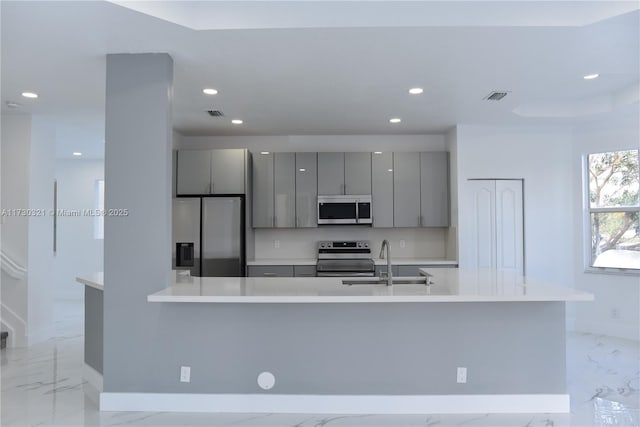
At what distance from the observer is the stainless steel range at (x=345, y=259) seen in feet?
16.3

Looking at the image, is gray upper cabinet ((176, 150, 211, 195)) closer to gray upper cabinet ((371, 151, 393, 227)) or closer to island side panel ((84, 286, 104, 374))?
island side panel ((84, 286, 104, 374))

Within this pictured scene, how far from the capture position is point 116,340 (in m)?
2.92

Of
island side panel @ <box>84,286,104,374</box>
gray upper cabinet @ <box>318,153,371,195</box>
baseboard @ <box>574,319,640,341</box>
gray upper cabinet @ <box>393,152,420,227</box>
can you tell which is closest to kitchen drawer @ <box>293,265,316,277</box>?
gray upper cabinet @ <box>318,153,371,195</box>

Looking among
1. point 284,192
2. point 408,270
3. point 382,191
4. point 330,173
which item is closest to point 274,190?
point 284,192

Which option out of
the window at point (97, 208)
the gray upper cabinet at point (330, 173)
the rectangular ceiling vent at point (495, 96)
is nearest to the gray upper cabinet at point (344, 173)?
the gray upper cabinet at point (330, 173)

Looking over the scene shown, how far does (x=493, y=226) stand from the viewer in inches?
201

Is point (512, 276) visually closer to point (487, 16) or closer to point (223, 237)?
point (487, 16)

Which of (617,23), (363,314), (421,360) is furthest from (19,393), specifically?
(617,23)

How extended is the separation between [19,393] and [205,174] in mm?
2712

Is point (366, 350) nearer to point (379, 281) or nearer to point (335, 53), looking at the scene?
point (379, 281)

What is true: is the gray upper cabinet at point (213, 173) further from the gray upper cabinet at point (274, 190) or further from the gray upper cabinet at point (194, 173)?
the gray upper cabinet at point (274, 190)

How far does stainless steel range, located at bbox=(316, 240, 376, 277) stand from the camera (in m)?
4.97

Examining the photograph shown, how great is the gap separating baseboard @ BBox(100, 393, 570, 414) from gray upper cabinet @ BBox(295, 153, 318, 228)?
2642 millimetres

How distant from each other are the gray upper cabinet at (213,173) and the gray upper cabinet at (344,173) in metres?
0.97
